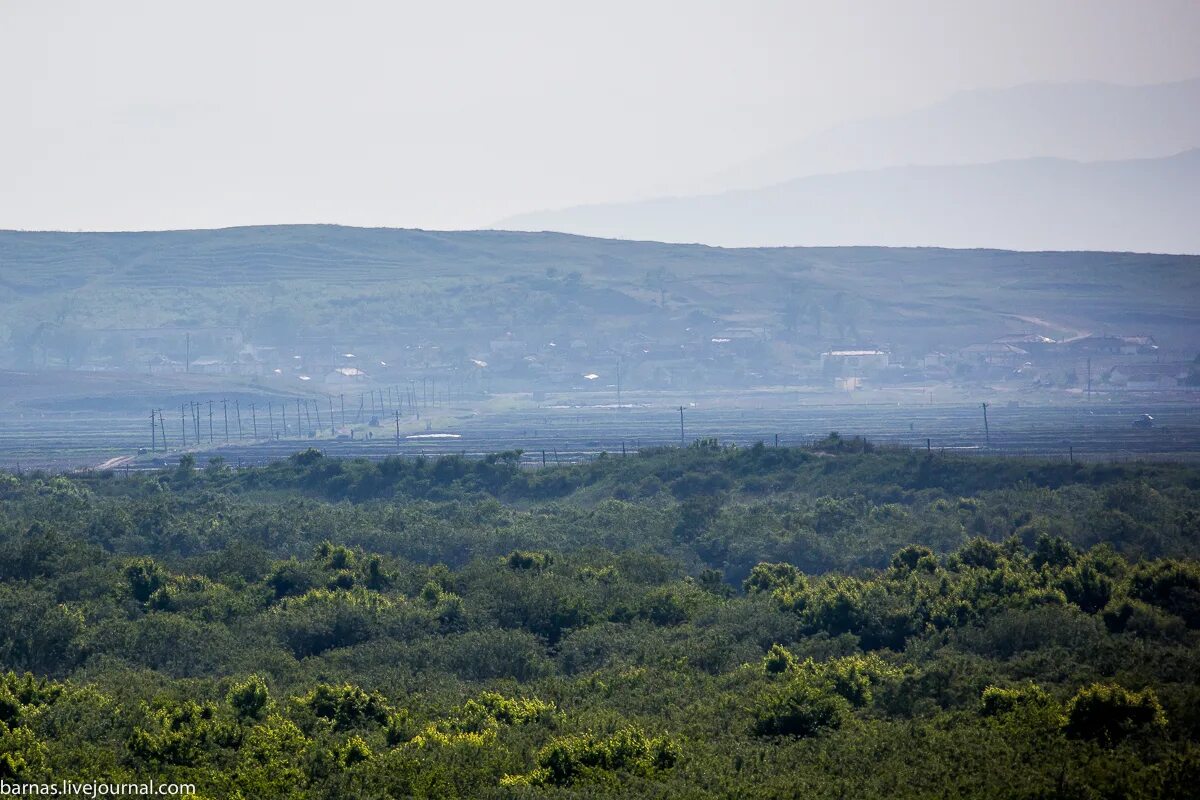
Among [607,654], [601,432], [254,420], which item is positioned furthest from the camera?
[254,420]

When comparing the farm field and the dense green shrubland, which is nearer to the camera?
the dense green shrubland

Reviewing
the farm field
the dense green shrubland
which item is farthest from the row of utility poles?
the dense green shrubland

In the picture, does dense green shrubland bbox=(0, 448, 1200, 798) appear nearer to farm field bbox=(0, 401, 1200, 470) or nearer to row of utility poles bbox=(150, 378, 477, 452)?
farm field bbox=(0, 401, 1200, 470)

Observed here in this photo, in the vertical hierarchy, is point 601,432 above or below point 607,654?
below

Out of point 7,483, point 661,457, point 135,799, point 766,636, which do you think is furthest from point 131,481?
point 135,799

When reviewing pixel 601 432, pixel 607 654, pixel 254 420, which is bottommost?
pixel 601 432

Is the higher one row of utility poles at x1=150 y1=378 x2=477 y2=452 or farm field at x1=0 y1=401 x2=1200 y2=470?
row of utility poles at x1=150 y1=378 x2=477 y2=452

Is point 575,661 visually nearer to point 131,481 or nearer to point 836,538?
point 836,538

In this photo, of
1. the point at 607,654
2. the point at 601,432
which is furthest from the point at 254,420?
the point at 607,654

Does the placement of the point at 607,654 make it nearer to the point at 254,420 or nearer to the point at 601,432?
the point at 601,432
